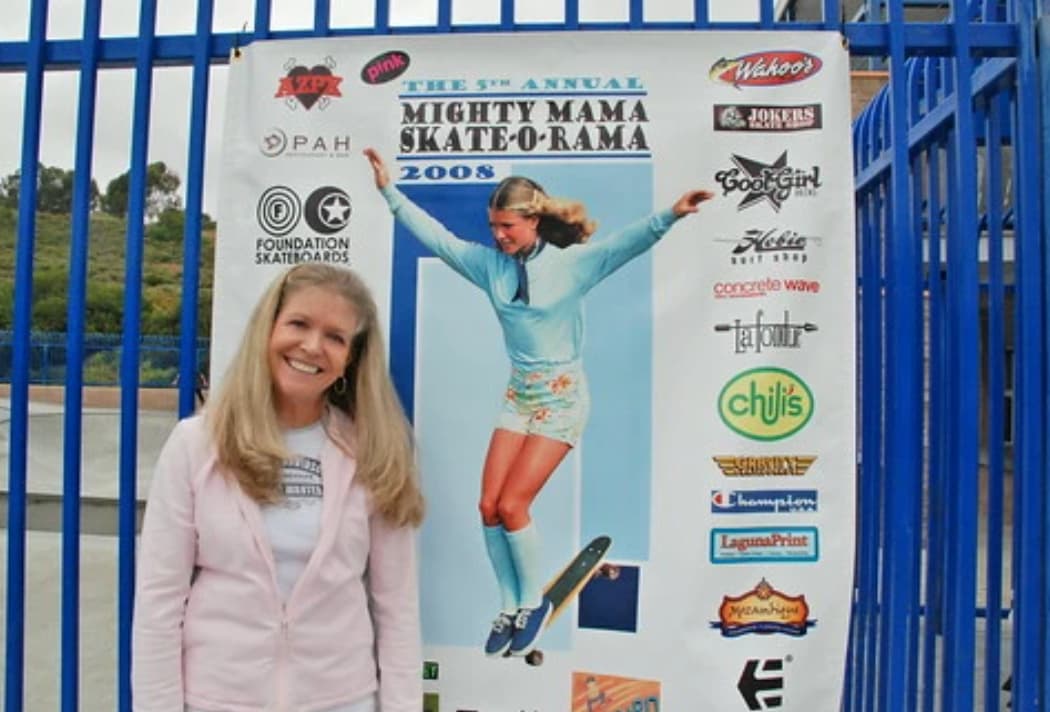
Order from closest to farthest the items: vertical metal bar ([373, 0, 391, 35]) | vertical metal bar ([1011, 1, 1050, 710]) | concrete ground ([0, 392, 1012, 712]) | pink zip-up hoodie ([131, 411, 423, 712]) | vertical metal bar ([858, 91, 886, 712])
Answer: pink zip-up hoodie ([131, 411, 423, 712]) < vertical metal bar ([1011, 1, 1050, 710]) < vertical metal bar ([373, 0, 391, 35]) < vertical metal bar ([858, 91, 886, 712]) < concrete ground ([0, 392, 1012, 712])

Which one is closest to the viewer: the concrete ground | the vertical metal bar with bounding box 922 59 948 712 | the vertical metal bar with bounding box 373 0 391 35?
the vertical metal bar with bounding box 373 0 391 35

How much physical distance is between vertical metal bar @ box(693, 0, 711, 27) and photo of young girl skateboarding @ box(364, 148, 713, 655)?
52cm

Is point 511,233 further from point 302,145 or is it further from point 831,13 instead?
point 831,13

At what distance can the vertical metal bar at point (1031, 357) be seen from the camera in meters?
2.18

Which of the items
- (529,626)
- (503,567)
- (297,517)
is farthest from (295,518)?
(529,626)

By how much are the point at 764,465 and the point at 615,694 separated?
680mm

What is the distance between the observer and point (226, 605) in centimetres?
185

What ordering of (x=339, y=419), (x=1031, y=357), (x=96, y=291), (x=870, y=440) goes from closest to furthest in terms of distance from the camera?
1. (x=339, y=419)
2. (x=1031, y=357)
3. (x=870, y=440)
4. (x=96, y=291)

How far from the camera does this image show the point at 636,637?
2217mm

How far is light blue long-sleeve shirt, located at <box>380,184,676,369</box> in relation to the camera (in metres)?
2.22

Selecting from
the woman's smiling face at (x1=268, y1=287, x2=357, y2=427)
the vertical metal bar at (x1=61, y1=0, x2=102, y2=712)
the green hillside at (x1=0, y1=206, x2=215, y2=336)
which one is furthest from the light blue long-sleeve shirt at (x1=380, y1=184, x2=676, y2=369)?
the green hillside at (x1=0, y1=206, x2=215, y2=336)

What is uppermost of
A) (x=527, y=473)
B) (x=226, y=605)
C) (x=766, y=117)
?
(x=766, y=117)

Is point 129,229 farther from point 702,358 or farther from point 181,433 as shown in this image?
point 702,358

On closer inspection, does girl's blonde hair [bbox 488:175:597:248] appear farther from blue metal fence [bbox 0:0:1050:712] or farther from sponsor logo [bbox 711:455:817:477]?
sponsor logo [bbox 711:455:817:477]
